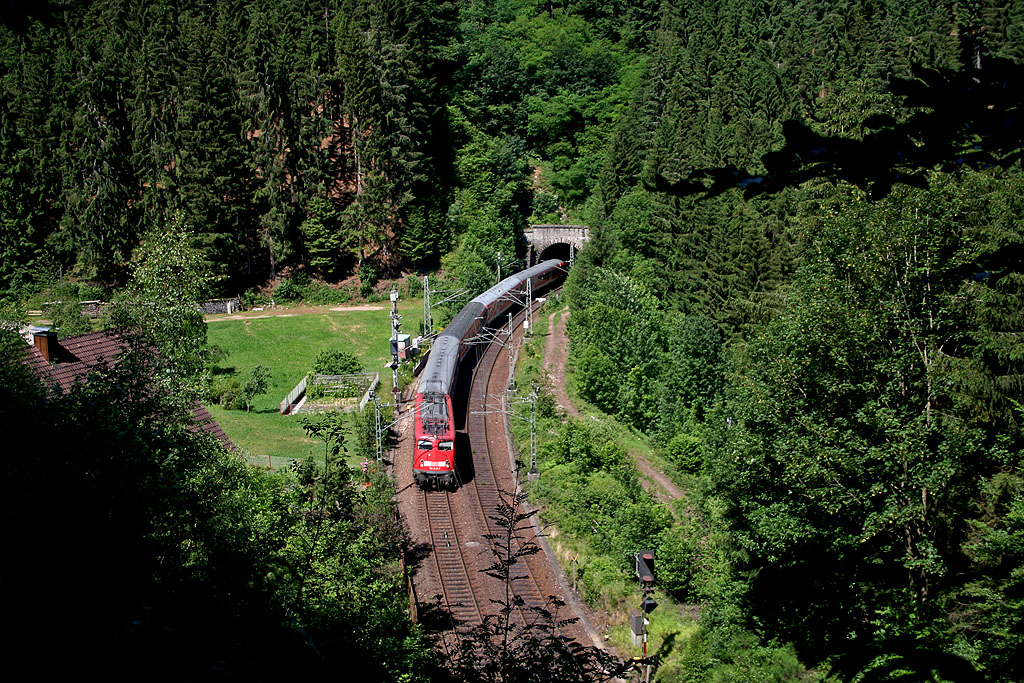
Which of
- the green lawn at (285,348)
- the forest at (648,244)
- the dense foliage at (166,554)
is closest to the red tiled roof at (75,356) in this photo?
the forest at (648,244)

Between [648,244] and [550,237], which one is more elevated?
[550,237]

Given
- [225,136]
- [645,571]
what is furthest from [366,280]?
[645,571]

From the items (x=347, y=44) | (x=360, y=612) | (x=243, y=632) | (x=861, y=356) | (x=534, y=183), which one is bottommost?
(x=360, y=612)

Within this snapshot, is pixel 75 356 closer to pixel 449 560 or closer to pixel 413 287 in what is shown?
pixel 449 560

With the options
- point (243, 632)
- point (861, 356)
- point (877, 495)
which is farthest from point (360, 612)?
point (861, 356)

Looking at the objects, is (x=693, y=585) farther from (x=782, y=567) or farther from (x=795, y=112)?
(x=795, y=112)

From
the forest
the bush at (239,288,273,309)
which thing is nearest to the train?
the forest
